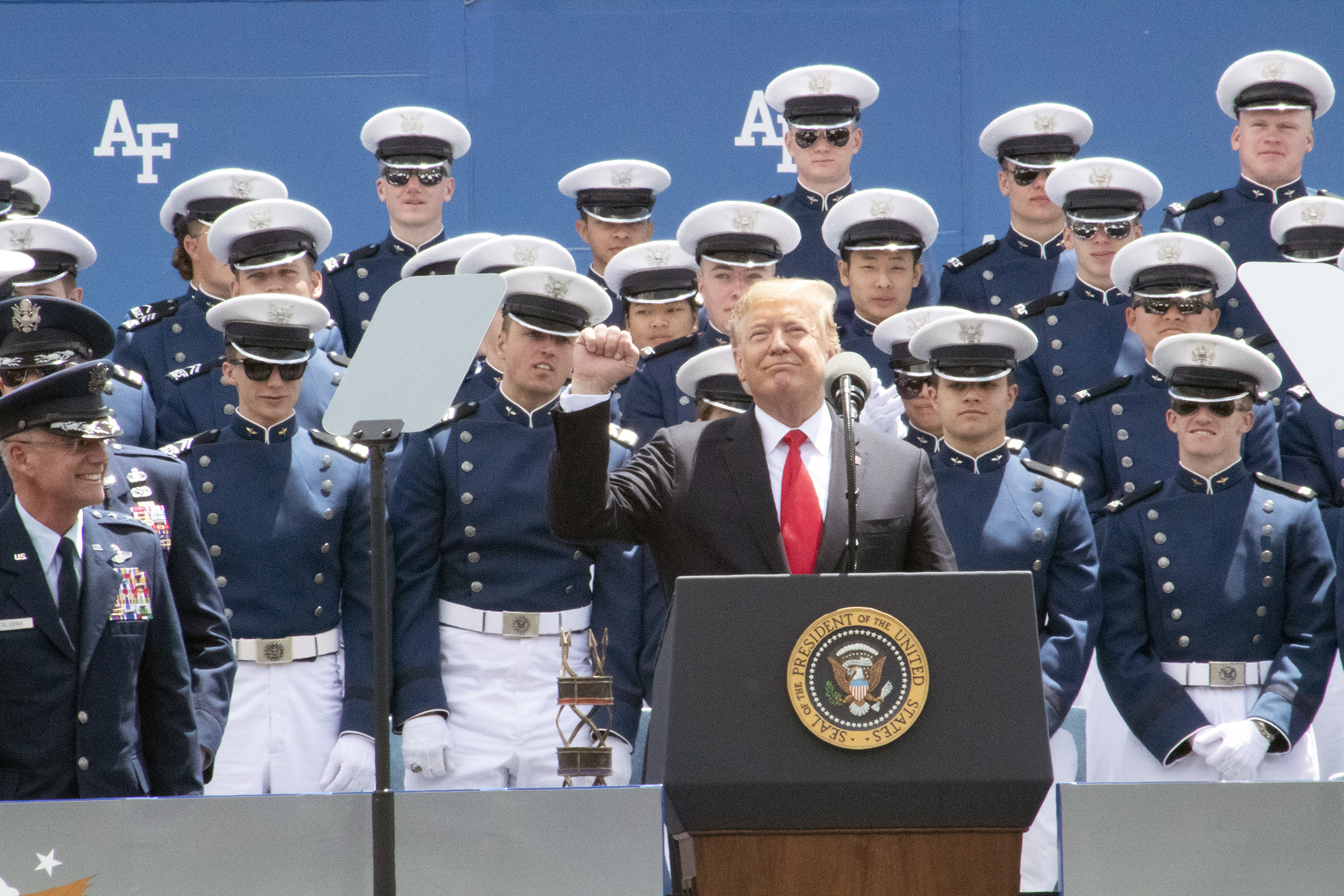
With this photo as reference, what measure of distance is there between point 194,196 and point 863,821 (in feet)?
11.9

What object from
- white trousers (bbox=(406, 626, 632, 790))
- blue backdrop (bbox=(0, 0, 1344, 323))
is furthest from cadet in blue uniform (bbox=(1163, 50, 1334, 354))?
white trousers (bbox=(406, 626, 632, 790))

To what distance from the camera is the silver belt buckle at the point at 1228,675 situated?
161 inches

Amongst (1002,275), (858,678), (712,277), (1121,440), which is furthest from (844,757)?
(1002,275)

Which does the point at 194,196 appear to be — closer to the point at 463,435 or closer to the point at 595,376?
the point at 463,435

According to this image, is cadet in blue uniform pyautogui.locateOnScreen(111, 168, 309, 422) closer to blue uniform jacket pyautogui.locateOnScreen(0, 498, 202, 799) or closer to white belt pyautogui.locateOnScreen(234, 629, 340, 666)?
white belt pyautogui.locateOnScreen(234, 629, 340, 666)

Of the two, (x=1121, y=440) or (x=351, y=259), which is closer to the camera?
(x=1121, y=440)

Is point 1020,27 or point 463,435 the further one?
point 1020,27

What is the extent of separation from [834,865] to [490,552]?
2212mm

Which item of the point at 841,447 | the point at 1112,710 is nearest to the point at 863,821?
the point at 841,447

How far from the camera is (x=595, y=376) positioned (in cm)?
257

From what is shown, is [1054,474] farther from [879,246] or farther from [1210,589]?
[879,246]

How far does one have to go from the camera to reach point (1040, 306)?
16.3ft

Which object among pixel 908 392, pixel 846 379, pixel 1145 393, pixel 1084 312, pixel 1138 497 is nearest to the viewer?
pixel 846 379

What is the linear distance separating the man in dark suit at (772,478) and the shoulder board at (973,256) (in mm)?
2803
